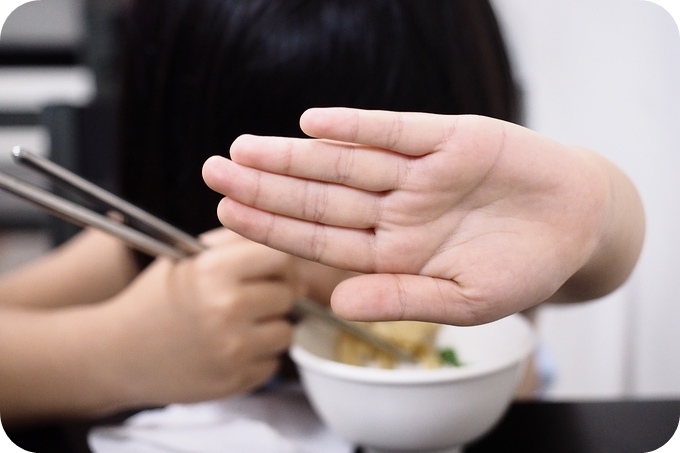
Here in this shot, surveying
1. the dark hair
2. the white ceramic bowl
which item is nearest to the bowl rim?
the white ceramic bowl

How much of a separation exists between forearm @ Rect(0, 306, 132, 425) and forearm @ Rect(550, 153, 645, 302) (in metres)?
0.29

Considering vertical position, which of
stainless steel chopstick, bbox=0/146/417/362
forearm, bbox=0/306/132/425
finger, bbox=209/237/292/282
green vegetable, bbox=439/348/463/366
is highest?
stainless steel chopstick, bbox=0/146/417/362

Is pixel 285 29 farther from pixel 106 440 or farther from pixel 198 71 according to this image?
pixel 106 440

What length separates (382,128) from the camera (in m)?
0.16

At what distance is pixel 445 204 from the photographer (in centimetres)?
17

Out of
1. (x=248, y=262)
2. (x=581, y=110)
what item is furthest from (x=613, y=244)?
(x=248, y=262)

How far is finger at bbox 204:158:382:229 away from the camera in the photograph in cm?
16

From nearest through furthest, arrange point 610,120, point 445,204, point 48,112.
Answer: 1. point 445,204
2. point 610,120
3. point 48,112

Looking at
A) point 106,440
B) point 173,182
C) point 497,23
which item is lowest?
point 106,440

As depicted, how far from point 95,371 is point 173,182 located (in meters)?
0.16

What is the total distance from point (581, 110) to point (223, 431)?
0.92 ft

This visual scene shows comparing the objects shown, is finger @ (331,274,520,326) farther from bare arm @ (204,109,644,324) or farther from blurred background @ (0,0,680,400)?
blurred background @ (0,0,680,400)

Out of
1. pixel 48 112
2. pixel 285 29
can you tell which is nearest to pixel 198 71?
pixel 285 29

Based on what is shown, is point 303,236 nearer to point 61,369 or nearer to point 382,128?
point 382,128
